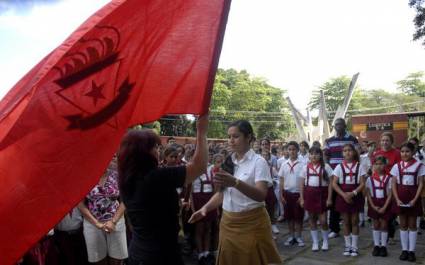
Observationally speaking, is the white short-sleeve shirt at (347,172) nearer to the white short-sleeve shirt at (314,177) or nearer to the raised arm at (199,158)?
the white short-sleeve shirt at (314,177)

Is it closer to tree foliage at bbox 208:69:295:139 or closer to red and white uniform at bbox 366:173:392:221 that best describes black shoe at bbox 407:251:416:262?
red and white uniform at bbox 366:173:392:221

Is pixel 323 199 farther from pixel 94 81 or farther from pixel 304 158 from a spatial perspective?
pixel 94 81

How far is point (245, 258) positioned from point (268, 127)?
6108 cm

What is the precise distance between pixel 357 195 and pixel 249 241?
12.3 ft

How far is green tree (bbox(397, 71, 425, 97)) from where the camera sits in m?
71.2

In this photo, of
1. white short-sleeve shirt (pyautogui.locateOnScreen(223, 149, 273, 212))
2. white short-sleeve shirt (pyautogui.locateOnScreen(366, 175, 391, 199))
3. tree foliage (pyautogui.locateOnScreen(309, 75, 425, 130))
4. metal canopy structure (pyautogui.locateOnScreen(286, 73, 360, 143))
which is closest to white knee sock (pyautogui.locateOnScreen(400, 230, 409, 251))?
white short-sleeve shirt (pyautogui.locateOnScreen(366, 175, 391, 199))

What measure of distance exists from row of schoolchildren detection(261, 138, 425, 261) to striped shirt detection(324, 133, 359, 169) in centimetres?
39

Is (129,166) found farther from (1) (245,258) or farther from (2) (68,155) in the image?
(1) (245,258)

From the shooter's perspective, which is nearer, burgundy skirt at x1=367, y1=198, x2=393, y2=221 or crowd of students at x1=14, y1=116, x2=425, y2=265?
crowd of students at x1=14, y1=116, x2=425, y2=265

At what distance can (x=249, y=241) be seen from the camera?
13.0 feet

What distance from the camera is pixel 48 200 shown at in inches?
99.7

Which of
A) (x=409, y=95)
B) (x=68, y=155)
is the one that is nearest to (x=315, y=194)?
(x=68, y=155)

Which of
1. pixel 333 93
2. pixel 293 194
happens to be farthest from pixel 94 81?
pixel 333 93

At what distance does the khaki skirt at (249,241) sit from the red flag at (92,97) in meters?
1.41
